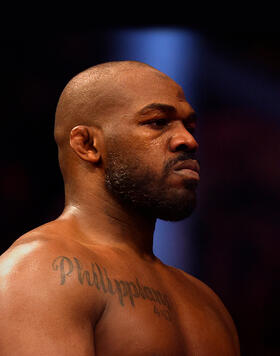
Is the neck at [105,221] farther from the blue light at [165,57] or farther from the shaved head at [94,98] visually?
the blue light at [165,57]

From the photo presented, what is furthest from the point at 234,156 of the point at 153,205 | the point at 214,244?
the point at 153,205

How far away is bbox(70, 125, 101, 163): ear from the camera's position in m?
2.04

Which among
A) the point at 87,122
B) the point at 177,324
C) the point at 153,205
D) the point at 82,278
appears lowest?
the point at 177,324

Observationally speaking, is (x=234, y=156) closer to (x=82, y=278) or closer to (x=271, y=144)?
(x=271, y=144)

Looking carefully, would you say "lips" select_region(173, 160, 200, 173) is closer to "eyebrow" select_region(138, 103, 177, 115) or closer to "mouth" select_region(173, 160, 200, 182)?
"mouth" select_region(173, 160, 200, 182)

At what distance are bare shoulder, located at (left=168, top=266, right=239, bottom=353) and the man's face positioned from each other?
0.24 m

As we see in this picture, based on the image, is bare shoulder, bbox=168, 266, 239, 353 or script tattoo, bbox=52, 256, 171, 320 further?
bare shoulder, bbox=168, 266, 239, 353

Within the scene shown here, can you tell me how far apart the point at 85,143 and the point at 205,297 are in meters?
0.63

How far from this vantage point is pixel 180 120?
210cm

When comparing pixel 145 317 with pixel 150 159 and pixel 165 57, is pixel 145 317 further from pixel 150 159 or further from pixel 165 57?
pixel 165 57

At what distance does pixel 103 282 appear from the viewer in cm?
177

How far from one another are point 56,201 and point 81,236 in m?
0.91

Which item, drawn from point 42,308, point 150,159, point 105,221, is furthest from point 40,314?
point 150,159

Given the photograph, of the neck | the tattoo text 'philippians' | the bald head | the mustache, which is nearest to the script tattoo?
the tattoo text 'philippians'
